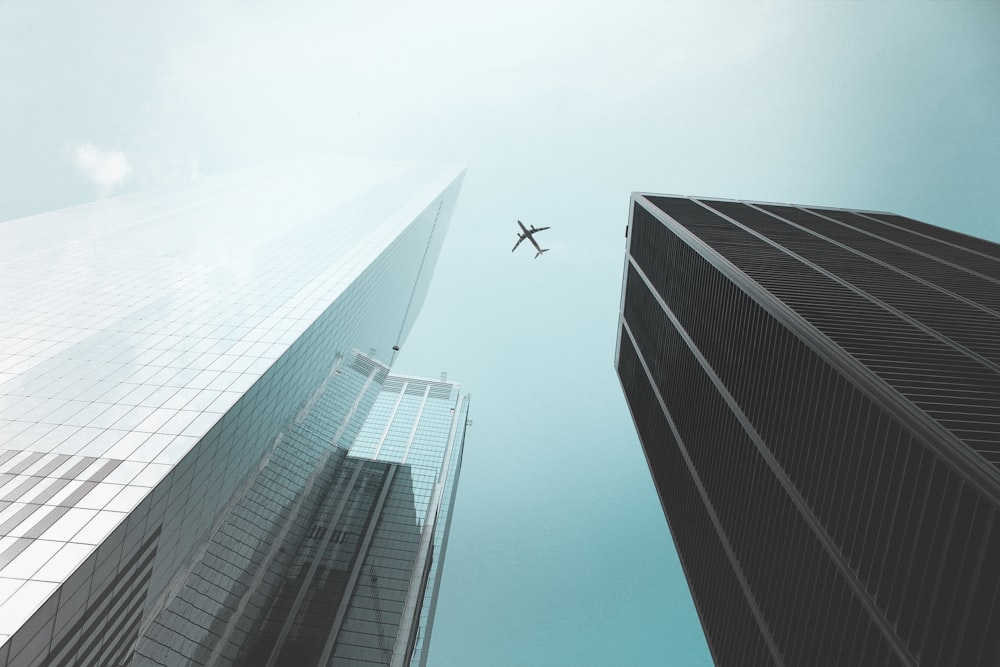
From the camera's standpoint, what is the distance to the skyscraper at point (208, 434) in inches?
1149

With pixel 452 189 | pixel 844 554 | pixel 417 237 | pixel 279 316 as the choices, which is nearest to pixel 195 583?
pixel 279 316

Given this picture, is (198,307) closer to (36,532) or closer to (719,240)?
(36,532)

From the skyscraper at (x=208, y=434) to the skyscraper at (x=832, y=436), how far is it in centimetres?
3932

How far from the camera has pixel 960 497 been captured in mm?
22906

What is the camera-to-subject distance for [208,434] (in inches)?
1421

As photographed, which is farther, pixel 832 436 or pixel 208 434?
pixel 208 434

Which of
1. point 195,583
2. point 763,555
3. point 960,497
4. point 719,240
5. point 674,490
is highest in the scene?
point 719,240

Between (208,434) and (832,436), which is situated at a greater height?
(832,436)

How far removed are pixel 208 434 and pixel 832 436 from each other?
Result: 40519mm

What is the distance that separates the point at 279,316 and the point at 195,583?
27.7 meters

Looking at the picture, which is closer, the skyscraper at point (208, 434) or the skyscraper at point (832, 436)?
the skyscraper at point (832, 436)

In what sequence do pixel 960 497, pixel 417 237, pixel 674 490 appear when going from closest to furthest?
1. pixel 960 497
2. pixel 674 490
3. pixel 417 237

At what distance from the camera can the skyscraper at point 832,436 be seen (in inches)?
947

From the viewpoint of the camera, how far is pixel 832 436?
33.1 metres
